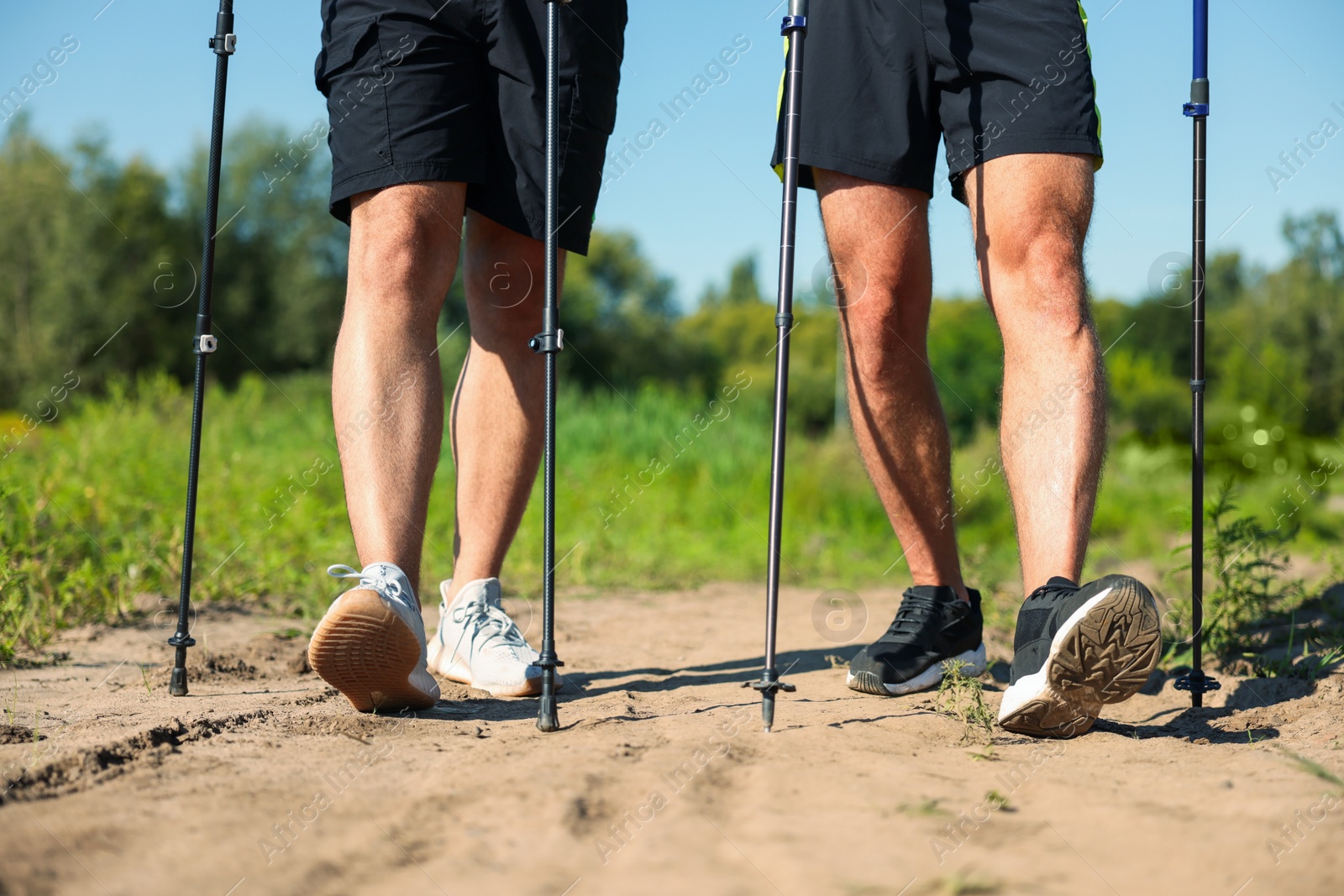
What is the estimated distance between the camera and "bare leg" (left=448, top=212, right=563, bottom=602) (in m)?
2.47

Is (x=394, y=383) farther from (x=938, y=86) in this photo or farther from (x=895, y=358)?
(x=938, y=86)

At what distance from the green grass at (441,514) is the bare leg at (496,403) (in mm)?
1315

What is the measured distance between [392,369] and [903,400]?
1.23 metres

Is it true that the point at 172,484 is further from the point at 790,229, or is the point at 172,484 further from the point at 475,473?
the point at 790,229

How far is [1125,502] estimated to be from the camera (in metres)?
11.3

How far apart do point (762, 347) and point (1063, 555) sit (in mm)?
57536

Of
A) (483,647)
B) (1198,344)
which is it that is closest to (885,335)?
(1198,344)

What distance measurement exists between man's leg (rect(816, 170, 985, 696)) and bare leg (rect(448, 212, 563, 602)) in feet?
2.57

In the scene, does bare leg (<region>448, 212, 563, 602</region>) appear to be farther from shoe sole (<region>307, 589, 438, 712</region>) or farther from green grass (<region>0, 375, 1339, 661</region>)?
green grass (<region>0, 375, 1339, 661</region>)

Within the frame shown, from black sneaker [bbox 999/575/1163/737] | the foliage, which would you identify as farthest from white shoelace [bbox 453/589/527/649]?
the foliage

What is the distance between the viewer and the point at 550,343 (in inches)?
78.3

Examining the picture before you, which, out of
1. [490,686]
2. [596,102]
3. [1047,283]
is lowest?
[490,686]

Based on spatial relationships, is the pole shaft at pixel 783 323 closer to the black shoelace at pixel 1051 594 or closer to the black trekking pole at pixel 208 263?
the black shoelace at pixel 1051 594

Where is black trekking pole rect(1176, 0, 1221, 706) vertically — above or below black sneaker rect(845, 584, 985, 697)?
above
